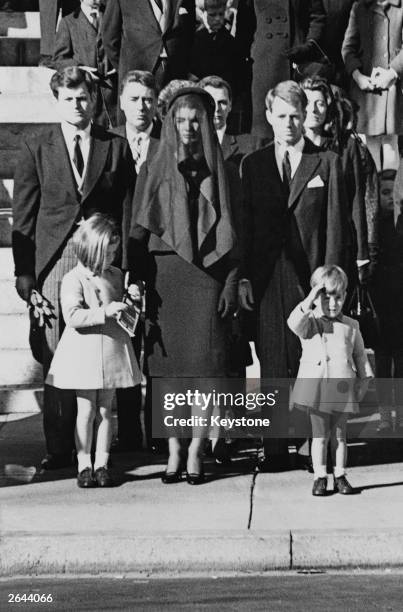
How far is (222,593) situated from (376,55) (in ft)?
14.7

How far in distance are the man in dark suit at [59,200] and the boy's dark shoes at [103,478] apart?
1.68 feet

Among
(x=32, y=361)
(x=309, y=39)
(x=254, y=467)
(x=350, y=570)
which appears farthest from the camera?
(x=32, y=361)

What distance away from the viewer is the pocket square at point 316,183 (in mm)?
8531

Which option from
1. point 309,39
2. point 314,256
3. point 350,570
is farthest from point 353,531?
point 309,39

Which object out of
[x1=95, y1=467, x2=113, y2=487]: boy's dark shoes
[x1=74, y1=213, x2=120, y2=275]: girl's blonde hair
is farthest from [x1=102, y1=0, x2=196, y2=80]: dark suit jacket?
[x1=95, y1=467, x2=113, y2=487]: boy's dark shoes

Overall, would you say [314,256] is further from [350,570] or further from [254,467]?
[350,570]

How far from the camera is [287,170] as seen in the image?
336 inches

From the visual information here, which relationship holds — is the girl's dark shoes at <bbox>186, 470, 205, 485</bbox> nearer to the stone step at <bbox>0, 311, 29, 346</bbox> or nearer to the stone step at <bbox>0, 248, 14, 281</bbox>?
the stone step at <bbox>0, 311, 29, 346</bbox>

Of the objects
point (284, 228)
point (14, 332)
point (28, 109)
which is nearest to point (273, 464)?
point (284, 228)

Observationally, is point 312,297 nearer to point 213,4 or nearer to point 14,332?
point 213,4

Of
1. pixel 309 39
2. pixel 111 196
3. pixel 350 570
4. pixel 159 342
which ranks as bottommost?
pixel 350 570

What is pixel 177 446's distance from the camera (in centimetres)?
824

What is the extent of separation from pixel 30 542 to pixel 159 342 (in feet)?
5.60

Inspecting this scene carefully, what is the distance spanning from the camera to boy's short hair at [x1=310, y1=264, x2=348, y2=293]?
802 centimetres
